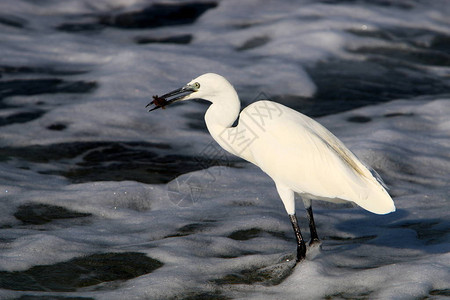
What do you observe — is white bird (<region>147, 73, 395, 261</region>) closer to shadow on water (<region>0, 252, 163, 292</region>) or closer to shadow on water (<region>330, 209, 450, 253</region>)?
shadow on water (<region>330, 209, 450, 253</region>)

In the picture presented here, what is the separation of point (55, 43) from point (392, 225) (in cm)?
613

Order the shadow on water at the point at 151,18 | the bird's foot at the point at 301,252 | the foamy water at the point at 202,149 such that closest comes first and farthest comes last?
the foamy water at the point at 202,149
the bird's foot at the point at 301,252
the shadow on water at the point at 151,18

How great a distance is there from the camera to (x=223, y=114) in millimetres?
4582

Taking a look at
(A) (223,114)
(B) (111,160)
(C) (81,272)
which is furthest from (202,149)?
(C) (81,272)

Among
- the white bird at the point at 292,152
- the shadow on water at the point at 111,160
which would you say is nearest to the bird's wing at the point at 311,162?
the white bird at the point at 292,152

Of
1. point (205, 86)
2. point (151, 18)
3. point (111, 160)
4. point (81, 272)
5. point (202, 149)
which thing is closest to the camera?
point (81, 272)

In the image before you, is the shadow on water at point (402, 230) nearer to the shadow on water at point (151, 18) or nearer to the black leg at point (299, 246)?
the black leg at point (299, 246)

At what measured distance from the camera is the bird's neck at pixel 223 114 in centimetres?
454

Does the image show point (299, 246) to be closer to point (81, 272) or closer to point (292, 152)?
point (292, 152)

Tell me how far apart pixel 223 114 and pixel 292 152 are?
556mm

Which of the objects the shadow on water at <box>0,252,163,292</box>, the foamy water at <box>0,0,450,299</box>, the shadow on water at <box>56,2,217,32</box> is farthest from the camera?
the shadow on water at <box>56,2,217,32</box>

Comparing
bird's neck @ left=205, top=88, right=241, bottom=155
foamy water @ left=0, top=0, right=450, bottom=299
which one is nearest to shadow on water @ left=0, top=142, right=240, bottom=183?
foamy water @ left=0, top=0, right=450, bottom=299

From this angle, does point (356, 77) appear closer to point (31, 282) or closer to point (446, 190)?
point (446, 190)

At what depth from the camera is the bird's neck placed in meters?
4.54
